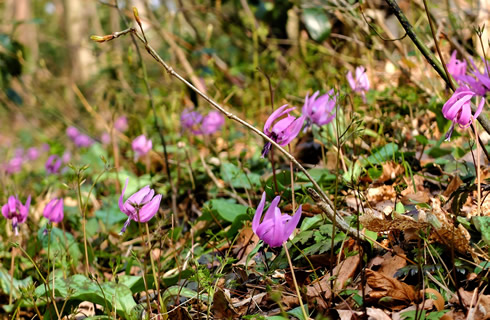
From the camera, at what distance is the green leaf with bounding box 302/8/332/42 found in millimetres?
3340

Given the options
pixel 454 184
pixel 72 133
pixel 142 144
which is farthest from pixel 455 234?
pixel 72 133

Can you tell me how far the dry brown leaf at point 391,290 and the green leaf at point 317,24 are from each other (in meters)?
2.35

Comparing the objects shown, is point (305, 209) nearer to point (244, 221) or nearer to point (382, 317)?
point (244, 221)

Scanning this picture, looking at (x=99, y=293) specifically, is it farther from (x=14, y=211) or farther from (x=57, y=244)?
(x=57, y=244)

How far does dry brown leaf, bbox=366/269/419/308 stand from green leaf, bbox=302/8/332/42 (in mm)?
2353

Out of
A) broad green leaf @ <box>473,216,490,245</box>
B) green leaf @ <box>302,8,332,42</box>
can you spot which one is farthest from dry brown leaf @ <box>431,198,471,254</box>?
green leaf @ <box>302,8,332,42</box>

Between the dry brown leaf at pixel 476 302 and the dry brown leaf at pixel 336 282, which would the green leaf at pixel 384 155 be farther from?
the dry brown leaf at pixel 476 302

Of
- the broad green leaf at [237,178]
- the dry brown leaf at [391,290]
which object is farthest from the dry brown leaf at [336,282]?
the broad green leaf at [237,178]

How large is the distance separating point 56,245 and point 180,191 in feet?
2.19

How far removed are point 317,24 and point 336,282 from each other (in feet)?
7.95

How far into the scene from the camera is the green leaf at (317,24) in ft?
11.0

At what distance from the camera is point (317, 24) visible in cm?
336

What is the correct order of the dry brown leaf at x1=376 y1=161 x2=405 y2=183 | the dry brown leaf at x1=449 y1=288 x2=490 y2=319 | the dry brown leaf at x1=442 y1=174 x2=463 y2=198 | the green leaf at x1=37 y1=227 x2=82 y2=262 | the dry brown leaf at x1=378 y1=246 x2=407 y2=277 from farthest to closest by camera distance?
1. the green leaf at x1=37 y1=227 x2=82 y2=262
2. the dry brown leaf at x1=376 y1=161 x2=405 y2=183
3. the dry brown leaf at x1=442 y1=174 x2=463 y2=198
4. the dry brown leaf at x1=378 y1=246 x2=407 y2=277
5. the dry brown leaf at x1=449 y1=288 x2=490 y2=319

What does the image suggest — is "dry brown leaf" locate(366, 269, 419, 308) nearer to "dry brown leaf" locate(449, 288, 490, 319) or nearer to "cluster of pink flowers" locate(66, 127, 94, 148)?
"dry brown leaf" locate(449, 288, 490, 319)
